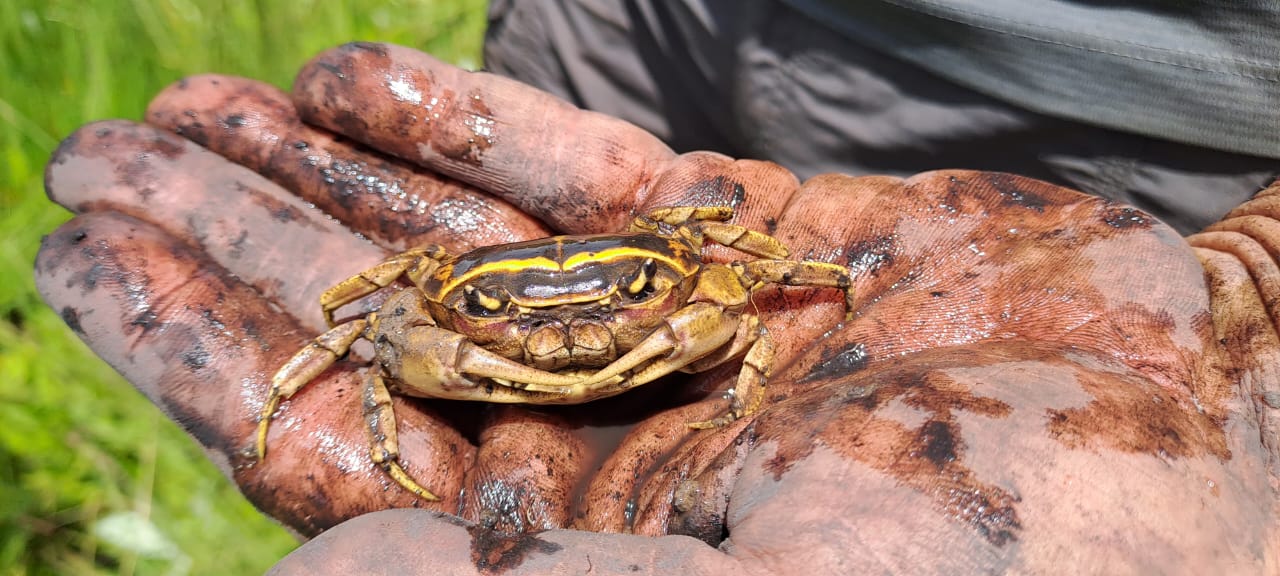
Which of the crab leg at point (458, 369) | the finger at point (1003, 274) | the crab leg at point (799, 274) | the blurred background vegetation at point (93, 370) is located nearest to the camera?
the finger at point (1003, 274)

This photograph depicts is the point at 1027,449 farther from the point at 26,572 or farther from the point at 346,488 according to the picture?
the point at 26,572

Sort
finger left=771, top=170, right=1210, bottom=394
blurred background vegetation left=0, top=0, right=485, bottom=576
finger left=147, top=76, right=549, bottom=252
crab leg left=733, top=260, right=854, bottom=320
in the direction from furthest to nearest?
blurred background vegetation left=0, top=0, right=485, bottom=576 → finger left=147, top=76, right=549, bottom=252 → crab leg left=733, top=260, right=854, bottom=320 → finger left=771, top=170, right=1210, bottom=394

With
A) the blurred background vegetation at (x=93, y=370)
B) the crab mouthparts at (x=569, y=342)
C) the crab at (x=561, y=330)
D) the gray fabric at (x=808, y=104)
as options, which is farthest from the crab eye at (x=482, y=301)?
the blurred background vegetation at (x=93, y=370)

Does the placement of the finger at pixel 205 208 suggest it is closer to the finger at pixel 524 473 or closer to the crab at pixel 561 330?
the crab at pixel 561 330

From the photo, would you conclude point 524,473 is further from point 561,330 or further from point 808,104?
point 808,104

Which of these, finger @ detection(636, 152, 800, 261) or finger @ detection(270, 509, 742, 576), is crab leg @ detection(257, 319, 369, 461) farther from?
finger @ detection(636, 152, 800, 261)

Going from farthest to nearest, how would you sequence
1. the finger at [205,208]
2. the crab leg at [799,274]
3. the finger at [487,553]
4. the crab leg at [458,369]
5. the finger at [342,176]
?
the finger at [342,176] < the finger at [205,208] < the crab leg at [799,274] < the crab leg at [458,369] < the finger at [487,553]

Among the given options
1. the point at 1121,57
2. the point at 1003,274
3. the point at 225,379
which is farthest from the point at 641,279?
the point at 1121,57

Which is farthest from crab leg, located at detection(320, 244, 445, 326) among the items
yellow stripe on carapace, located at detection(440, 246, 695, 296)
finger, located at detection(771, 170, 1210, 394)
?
finger, located at detection(771, 170, 1210, 394)
